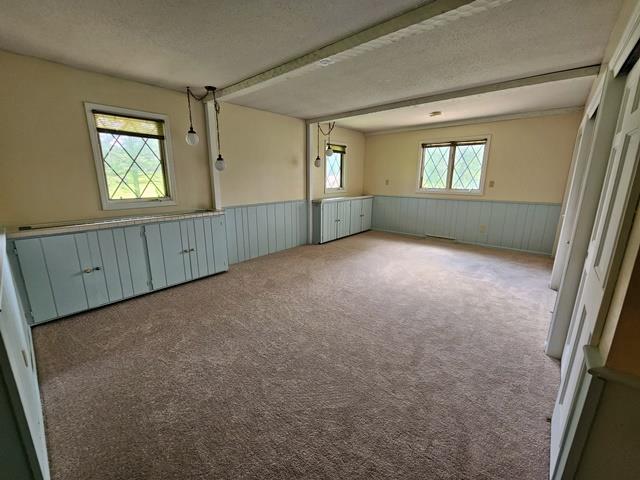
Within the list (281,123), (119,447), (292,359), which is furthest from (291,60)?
(119,447)

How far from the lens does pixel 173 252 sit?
3285 mm

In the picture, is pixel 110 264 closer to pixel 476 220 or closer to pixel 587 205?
pixel 587 205

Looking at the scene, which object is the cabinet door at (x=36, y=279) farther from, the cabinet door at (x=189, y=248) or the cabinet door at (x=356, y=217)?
the cabinet door at (x=356, y=217)

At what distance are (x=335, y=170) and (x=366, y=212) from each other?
1255 millimetres

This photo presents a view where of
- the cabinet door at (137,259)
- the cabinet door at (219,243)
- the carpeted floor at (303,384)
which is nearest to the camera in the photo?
the carpeted floor at (303,384)

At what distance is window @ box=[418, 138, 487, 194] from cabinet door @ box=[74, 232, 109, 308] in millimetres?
5656

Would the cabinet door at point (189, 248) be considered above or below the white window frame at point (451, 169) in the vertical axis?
below

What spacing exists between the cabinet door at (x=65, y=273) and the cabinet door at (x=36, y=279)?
0.04 m

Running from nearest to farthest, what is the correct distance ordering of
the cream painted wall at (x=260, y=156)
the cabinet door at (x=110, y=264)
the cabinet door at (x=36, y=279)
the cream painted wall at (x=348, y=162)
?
1. the cabinet door at (x=36, y=279)
2. the cabinet door at (x=110, y=264)
3. the cream painted wall at (x=260, y=156)
4. the cream painted wall at (x=348, y=162)

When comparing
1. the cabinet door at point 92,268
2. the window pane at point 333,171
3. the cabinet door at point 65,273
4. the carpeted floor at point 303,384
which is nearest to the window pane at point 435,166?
the window pane at point 333,171

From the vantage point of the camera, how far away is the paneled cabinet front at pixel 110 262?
2.41 metres

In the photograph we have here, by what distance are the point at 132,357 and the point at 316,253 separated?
3139 millimetres

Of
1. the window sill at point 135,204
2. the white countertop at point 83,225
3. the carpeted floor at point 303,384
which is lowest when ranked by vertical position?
the carpeted floor at point 303,384

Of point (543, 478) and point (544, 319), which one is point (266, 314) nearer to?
point (543, 478)
